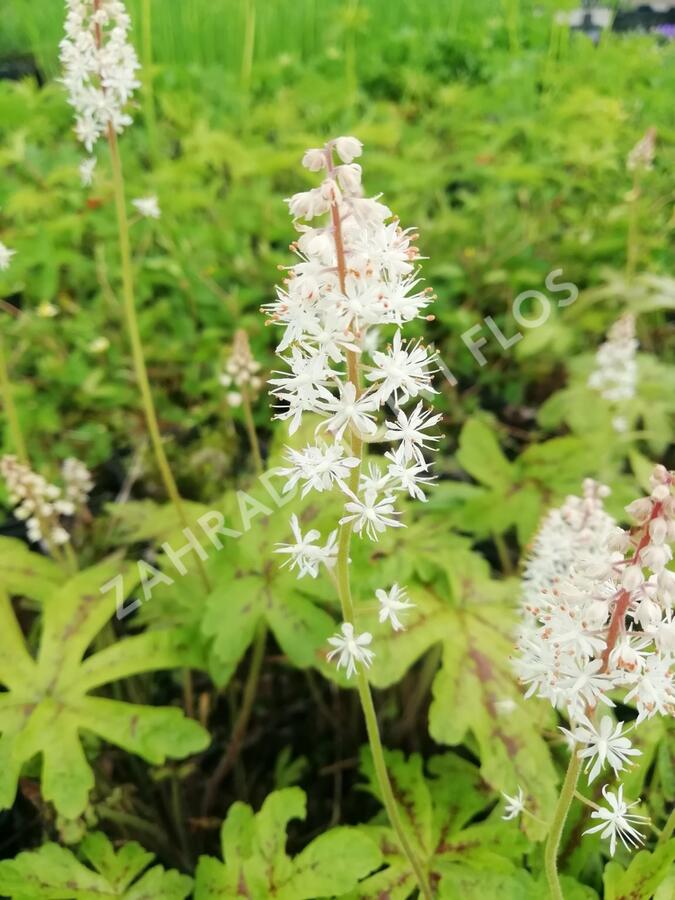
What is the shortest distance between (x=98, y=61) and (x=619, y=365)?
5.65ft

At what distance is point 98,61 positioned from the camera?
1578 mm

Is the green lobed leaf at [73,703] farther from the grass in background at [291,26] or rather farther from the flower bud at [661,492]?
the grass in background at [291,26]

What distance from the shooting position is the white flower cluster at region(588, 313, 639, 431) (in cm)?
231

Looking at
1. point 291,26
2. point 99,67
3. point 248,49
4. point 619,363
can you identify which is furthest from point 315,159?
point 291,26

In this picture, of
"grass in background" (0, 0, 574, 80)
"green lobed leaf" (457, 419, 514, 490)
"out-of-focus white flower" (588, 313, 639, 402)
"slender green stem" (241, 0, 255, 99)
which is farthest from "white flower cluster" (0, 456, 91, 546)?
"slender green stem" (241, 0, 255, 99)

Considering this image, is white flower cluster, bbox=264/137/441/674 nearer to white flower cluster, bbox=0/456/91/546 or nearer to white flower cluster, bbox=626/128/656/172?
white flower cluster, bbox=0/456/91/546

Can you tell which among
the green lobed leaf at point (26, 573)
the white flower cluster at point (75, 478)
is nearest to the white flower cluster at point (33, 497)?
the green lobed leaf at point (26, 573)

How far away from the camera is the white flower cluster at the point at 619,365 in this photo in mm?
2309

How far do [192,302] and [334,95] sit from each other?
1.69 m

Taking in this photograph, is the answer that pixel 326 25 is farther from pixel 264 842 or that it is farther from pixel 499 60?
pixel 264 842

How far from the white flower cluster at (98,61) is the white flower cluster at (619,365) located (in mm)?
1511

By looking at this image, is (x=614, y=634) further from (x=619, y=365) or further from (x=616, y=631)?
(x=619, y=365)

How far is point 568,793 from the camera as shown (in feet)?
3.28

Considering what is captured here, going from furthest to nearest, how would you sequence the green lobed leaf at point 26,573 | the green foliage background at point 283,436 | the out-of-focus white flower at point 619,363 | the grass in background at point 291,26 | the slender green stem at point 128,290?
the grass in background at point 291,26 < the out-of-focus white flower at point 619,363 < the green lobed leaf at point 26,573 < the slender green stem at point 128,290 < the green foliage background at point 283,436
